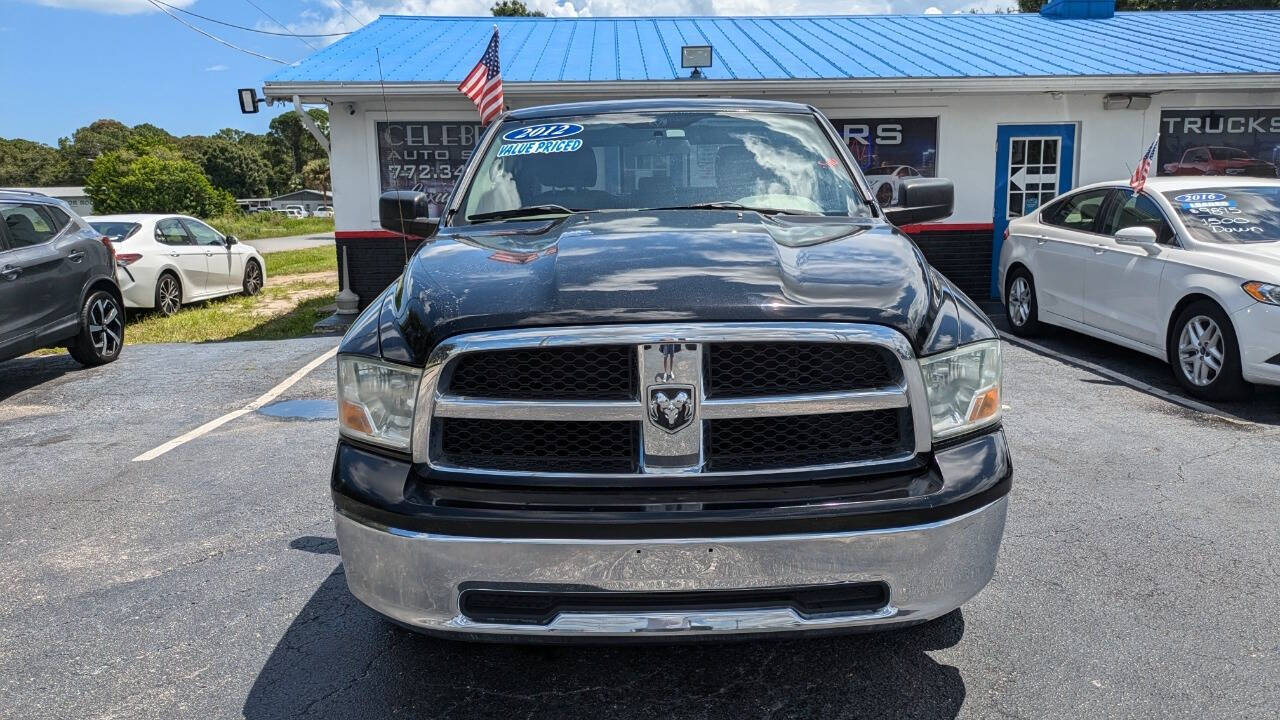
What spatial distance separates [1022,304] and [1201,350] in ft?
8.74

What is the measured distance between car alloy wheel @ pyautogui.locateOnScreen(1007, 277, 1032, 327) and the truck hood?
6660 millimetres

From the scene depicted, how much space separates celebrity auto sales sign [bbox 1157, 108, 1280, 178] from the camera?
41.6 ft

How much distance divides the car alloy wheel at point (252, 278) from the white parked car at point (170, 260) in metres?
0.03

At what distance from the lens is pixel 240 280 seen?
1485 cm

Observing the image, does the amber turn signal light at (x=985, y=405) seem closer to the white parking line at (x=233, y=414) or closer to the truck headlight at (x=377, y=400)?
the truck headlight at (x=377, y=400)

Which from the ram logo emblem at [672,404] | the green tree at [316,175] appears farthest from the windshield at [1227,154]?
the green tree at [316,175]

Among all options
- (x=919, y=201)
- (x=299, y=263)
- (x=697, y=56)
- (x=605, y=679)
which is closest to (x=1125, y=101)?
(x=697, y=56)

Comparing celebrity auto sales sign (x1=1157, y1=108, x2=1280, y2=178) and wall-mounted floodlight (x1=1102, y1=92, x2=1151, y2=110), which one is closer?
wall-mounted floodlight (x1=1102, y1=92, x2=1151, y2=110)

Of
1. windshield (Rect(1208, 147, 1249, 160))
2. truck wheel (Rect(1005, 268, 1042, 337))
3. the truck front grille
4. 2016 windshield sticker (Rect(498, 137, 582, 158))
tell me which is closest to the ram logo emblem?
the truck front grille

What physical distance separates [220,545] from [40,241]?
17.9ft

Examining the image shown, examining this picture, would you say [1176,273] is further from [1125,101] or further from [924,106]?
[1125,101]

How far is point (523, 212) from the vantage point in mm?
3682

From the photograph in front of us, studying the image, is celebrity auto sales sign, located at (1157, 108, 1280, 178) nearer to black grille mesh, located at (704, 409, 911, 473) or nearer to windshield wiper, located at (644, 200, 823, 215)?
windshield wiper, located at (644, 200, 823, 215)

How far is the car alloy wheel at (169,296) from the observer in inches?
500
